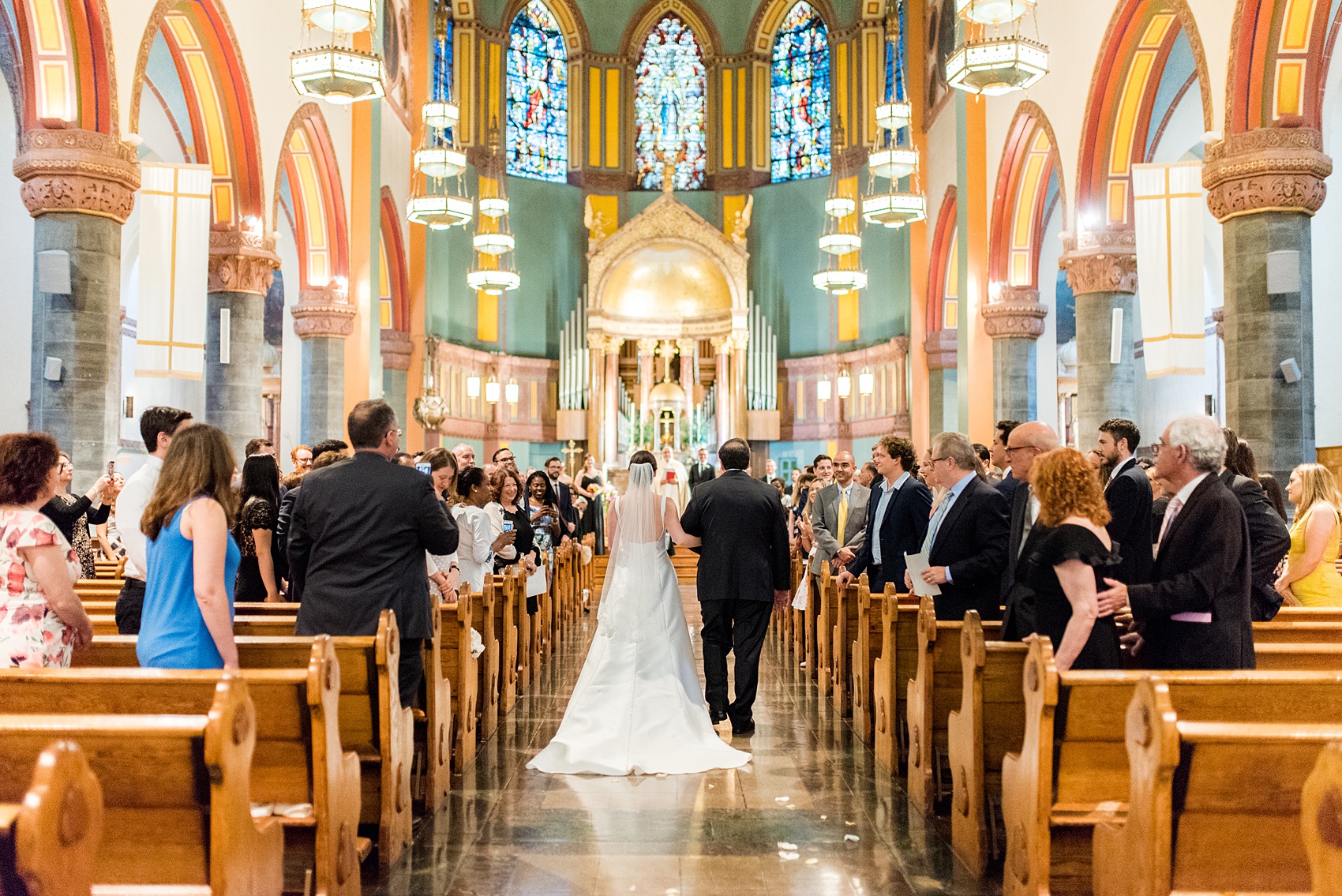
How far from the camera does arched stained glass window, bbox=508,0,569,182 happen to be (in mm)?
25391

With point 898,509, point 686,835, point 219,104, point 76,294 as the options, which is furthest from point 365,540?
point 219,104

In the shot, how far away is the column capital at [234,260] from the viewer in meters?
13.6

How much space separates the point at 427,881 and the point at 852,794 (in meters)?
2.20

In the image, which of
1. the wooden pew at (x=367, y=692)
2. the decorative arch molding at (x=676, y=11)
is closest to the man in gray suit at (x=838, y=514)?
the wooden pew at (x=367, y=692)

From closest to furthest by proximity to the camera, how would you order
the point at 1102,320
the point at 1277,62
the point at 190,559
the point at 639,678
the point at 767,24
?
the point at 190,559 < the point at 639,678 < the point at 1277,62 < the point at 1102,320 < the point at 767,24

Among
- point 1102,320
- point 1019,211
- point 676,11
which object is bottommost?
point 1102,320

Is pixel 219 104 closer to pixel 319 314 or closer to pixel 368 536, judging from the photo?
pixel 319 314

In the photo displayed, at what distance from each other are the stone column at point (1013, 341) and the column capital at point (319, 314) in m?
9.61

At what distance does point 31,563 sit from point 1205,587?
3.86 meters

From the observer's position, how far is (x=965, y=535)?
5.87 m

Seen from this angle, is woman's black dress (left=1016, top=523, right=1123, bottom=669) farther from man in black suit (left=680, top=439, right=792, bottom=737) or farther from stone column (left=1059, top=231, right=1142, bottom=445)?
stone column (left=1059, top=231, right=1142, bottom=445)

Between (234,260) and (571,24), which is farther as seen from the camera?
(571,24)

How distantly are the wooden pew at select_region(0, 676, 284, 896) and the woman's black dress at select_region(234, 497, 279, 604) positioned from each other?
8.40ft

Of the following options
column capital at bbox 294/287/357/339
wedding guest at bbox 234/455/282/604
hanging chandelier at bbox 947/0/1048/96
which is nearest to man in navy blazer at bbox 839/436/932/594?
wedding guest at bbox 234/455/282/604
